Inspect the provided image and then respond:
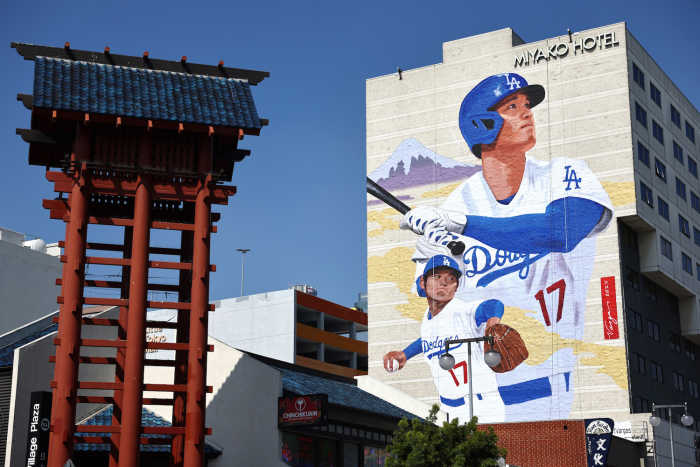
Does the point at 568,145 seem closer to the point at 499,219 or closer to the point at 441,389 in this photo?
the point at 499,219

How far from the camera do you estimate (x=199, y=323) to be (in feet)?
151

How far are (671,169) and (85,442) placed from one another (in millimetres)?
75226

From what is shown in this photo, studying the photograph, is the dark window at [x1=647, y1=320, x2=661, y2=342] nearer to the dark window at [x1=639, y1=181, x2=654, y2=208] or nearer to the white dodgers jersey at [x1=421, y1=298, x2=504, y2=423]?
the dark window at [x1=639, y1=181, x2=654, y2=208]

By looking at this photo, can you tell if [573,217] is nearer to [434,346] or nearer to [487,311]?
[487,311]

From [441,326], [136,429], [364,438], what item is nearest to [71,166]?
[136,429]

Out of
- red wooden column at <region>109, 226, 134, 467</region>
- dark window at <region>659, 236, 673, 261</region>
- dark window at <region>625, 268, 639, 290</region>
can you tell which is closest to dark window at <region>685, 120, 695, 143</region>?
dark window at <region>659, 236, 673, 261</region>

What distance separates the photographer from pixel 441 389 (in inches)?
3853

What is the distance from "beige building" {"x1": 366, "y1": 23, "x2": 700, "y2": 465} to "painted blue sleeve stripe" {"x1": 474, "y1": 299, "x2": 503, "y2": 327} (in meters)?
0.76

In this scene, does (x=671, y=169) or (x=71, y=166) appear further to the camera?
(x=671, y=169)

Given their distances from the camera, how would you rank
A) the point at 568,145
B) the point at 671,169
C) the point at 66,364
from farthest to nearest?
the point at 671,169 → the point at 568,145 → the point at 66,364

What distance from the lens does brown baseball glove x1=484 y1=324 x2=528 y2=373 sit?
94062 mm

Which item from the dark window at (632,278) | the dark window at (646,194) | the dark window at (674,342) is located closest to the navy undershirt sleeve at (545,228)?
the dark window at (646,194)

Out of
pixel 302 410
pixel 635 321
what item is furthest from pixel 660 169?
pixel 302 410

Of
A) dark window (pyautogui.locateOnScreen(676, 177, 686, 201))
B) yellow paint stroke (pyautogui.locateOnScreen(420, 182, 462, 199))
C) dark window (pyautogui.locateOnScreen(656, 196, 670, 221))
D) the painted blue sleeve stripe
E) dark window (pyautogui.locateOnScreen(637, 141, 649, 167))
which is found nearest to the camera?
dark window (pyautogui.locateOnScreen(637, 141, 649, 167))
